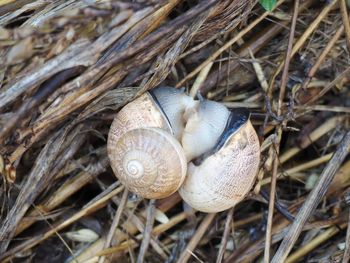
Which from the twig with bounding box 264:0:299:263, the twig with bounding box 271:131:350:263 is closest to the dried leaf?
the twig with bounding box 264:0:299:263

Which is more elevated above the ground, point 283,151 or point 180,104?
point 180,104

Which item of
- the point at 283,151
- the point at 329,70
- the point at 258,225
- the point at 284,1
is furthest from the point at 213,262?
the point at 284,1

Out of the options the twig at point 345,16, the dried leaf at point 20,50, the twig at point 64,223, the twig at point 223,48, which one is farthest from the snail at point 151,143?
the twig at point 345,16

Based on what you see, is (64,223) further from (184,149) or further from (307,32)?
(307,32)

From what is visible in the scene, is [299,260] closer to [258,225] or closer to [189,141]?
[258,225]

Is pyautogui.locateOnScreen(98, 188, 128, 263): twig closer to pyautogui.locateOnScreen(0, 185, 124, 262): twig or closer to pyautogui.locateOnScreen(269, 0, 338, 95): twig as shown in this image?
pyautogui.locateOnScreen(0, 185, 124, 262): twig
